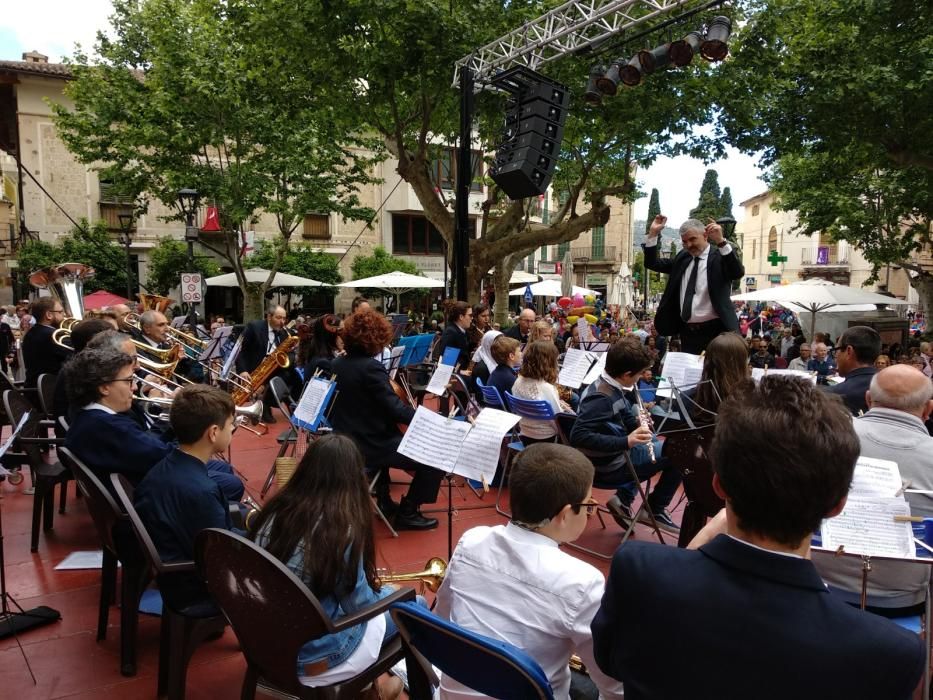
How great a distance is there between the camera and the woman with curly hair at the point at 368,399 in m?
4.79

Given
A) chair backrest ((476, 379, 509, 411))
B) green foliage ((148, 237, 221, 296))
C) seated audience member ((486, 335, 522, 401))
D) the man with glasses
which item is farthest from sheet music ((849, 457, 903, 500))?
green foliage ((148, 237, 221, 296))

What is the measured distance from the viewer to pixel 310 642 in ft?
7.47

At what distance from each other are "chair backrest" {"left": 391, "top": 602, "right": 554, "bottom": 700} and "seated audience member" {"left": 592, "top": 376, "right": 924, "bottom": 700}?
0.22m

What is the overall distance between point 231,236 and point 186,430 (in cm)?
1538

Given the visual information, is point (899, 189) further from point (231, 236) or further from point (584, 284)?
point (584, 284)

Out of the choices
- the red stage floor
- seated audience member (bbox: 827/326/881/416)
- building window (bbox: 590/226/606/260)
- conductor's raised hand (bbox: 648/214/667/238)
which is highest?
building window (bbox: 590/226/606/260)

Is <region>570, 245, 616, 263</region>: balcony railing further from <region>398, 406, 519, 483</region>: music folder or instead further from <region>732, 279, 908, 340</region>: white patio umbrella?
<region>398, 406, 519, 483</region>: music folder

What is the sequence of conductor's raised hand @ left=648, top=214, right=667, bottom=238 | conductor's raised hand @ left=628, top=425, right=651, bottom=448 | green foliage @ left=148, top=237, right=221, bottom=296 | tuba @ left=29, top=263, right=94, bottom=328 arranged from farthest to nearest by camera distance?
green foliage @ left=148, top=237, right=221, bottom=296 → tuba @ left=29, top=263, right=94, bottom=328 → conductor's raised hand @ left=648, top=214, right=667, bottom=238 → conductor's raised hand @ left=628, top=425, right=651, bottom=448

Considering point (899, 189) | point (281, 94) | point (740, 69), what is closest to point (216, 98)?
point (281, 94)

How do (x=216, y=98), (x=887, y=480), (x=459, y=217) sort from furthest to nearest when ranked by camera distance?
(x=216, y=98)
(x=459, y=217)
(x=887, y=480)

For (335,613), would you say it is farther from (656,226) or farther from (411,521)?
(656,226)

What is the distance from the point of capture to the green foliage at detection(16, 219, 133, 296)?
21859 millimetres

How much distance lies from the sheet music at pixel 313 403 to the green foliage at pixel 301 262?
794 inches

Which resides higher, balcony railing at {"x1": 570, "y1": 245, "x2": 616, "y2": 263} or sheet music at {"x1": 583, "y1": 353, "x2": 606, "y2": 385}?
balcony railing at {"x1": 570, "y1": 245, "x2": 616, "y2": 263}
